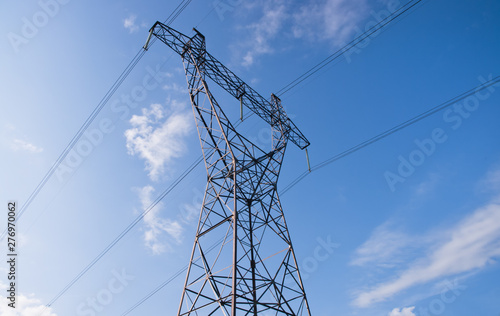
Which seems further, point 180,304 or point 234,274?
point 180,304

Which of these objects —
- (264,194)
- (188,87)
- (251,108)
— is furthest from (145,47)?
(264,194)

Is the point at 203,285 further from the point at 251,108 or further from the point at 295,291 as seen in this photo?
→ the point at 251,108

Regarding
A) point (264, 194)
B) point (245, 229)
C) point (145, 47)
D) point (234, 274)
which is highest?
point (145, 47)

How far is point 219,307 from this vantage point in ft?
37.0

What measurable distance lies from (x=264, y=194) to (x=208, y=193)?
2855 millimetres

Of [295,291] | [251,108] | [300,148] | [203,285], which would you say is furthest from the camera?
[300,148]

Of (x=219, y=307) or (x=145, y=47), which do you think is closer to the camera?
(x=219, y=307)

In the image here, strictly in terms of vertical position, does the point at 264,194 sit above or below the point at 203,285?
above

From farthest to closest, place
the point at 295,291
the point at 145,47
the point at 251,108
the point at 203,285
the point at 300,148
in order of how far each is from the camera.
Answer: the point at 300,148 < the point at 251,108 < the point at 145,47 < the point at 295,291 < the point at 203,285

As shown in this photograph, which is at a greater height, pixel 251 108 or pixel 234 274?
pixel 251 108

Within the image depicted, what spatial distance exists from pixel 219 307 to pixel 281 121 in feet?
39.0

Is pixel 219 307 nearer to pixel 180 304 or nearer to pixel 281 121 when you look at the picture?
pixel 180 304

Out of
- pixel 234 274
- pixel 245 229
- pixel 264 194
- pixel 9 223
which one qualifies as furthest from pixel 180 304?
pixel 9 223

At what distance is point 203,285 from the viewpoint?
11.9 meters
